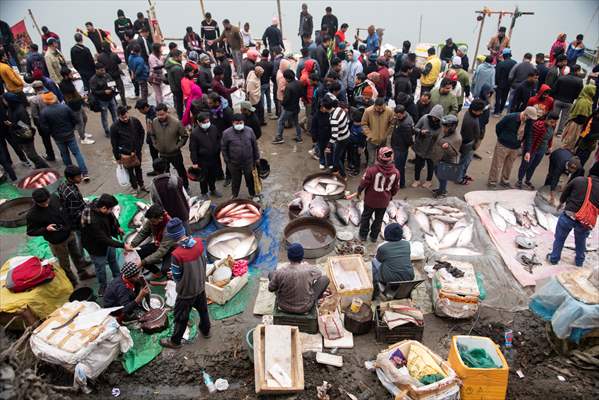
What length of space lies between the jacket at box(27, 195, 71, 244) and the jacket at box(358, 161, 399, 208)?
4.59 m

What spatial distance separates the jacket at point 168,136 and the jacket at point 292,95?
121 inches

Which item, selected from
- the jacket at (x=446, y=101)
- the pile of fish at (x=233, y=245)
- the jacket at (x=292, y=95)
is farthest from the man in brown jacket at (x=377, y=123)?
the pile of fish at (x=233, y=245)

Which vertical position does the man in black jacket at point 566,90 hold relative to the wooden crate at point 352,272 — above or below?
above

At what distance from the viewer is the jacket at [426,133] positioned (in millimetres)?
7867

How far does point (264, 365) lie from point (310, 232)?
3.07 meters

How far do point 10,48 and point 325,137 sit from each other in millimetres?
12547

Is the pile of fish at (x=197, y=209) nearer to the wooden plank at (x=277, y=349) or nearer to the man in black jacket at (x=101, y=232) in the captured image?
the man in black jacket at (x=101, y=232)

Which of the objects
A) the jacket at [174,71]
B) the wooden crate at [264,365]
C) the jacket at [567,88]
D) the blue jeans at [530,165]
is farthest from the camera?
the jacket at [174,71]

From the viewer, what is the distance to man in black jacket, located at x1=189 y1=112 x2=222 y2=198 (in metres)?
7.56

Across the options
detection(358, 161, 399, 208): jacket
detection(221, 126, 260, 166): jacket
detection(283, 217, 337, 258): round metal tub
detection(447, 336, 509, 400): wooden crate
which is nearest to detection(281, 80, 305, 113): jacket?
detection(221, 126, 260, 166): jacket

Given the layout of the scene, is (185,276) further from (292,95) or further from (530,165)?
(530,165)

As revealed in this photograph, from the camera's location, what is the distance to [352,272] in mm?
6098

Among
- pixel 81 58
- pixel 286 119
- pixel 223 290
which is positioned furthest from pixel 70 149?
pixel 223 290

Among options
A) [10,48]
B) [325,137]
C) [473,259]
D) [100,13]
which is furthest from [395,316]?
[100,13]
